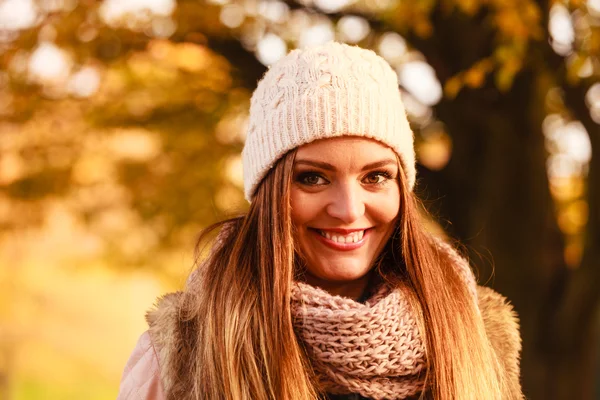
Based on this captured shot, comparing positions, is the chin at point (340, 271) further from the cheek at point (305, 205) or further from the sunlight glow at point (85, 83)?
the sunlight glow at point (85, 83)

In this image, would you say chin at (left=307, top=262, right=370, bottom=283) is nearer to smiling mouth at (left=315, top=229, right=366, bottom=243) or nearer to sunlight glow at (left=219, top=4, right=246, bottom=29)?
smiling mouth at (left=315, top=229, right=366, bottom=243)

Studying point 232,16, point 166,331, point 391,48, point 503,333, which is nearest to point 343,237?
point 166,331

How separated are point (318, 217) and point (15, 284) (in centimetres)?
1176

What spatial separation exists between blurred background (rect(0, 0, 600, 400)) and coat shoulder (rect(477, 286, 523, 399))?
1.68ft

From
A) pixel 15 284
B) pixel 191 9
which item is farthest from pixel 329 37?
pixel 15 284

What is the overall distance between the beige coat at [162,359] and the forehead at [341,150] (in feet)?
2.51

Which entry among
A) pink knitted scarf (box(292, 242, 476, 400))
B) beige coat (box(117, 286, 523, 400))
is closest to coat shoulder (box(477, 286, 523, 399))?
beige coat (box(117, 286, 523, 400))

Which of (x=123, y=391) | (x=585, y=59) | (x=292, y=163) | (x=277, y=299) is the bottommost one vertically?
(x=123, y=391)

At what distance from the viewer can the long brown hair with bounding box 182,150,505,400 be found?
8.05ft

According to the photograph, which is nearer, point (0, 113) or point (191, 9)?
point (191, 9)

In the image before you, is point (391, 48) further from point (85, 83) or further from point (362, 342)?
point (362, 342)

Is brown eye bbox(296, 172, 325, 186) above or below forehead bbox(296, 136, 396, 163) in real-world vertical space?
below

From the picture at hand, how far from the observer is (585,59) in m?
3.95

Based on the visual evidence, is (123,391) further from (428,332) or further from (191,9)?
(191,9)
